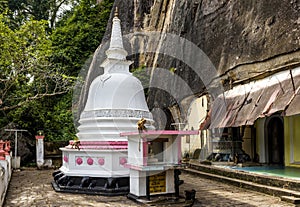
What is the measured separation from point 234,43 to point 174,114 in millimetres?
6555

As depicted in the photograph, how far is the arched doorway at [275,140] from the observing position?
498 inches

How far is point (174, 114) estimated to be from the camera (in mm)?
18188

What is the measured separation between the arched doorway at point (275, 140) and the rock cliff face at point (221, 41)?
2405mm

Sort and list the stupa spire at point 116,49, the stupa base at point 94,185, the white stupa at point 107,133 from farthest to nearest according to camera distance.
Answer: the stupa spire at point 116,49 → the white stupa at point 107,133 → the stupa base at point 94,185

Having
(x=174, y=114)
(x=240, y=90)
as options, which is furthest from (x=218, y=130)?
(x=174, y=114)

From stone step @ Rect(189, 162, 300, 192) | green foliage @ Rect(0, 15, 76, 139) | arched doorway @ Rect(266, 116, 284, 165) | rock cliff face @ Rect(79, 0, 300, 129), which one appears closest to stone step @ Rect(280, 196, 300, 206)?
stone step @ Rect(189, 162, 300, 192)

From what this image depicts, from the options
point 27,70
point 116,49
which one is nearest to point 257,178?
point 116,49

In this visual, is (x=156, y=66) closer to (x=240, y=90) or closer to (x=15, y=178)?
(x=240, y=90)

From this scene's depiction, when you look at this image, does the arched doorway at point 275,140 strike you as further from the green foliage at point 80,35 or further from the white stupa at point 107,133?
the green foliage at point 80,35

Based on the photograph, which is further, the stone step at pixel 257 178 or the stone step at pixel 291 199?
the stone step at pixel 257 178

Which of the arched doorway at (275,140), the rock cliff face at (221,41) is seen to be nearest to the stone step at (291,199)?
the rock cliff face at (221,41)

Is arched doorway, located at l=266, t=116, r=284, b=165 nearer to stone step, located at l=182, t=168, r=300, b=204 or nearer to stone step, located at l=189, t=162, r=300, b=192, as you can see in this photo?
stone step, located at l=189, t=162, r=300, b=192

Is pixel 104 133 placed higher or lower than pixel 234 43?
lower

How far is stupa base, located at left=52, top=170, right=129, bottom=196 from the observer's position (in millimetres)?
8523
